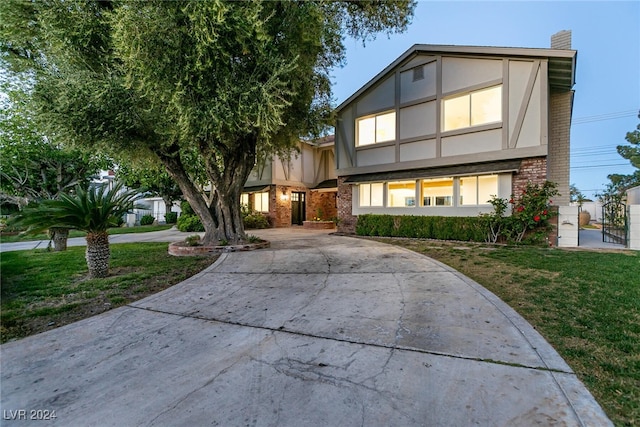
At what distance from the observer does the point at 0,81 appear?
25.6ft

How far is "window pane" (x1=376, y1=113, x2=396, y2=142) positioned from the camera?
12367 mm

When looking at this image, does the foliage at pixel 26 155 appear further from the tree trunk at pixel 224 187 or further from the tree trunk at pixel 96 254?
the tree trunk at pixel 96 254

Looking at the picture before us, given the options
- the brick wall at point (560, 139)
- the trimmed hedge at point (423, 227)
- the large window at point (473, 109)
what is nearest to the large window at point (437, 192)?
the trimmed hedge at point (423, 227)

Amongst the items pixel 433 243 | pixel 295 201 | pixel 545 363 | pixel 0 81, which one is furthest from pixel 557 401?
pixel 295 201

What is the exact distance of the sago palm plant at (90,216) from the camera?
16.3ft

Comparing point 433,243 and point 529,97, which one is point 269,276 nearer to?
point 433,243

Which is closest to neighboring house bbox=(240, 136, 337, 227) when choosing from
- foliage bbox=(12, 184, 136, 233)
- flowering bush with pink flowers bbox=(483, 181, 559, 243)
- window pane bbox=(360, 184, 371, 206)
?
window pane bbox=(360, 184, 371, 206)

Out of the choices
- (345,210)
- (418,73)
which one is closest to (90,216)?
(345,210)

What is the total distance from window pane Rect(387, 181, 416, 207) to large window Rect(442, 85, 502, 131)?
2643 millimetres

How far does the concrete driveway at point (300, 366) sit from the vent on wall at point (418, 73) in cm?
997

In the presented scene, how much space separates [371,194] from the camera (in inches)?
517

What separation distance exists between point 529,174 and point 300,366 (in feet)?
33.7

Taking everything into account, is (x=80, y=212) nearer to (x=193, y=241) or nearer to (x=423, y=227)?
(x=193, y=241)

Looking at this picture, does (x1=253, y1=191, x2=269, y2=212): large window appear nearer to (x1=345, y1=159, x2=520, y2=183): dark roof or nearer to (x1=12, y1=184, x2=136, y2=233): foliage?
(x1=345, y1=159, x2=520, y2=183): dark roof
